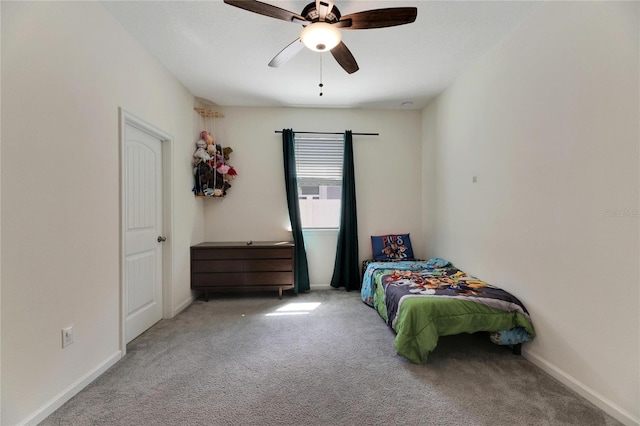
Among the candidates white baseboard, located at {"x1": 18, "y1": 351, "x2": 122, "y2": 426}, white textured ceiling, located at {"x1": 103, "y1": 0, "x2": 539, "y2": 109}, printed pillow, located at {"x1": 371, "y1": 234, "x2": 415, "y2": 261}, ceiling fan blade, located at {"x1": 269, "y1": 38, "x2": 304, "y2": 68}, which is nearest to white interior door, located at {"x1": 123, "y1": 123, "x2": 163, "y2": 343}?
white baseboard, located at {"x1": 18, "y1": 351, "x2": 122, "y2": 426}

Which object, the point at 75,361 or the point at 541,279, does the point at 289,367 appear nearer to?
the point at 75,361

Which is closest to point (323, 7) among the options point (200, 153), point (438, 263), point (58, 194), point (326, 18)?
point (326, 18)

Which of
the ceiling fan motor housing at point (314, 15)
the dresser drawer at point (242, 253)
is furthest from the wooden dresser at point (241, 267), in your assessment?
the ceiling fan motor housing at point (314, 15)

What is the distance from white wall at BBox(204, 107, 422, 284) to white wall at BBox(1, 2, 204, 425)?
162 centimetres

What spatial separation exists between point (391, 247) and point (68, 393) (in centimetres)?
337

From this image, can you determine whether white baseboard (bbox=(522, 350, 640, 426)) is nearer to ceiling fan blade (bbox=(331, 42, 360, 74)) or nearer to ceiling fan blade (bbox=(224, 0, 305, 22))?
ceiling fan blade (bbox=(331, 42, 360, 74))

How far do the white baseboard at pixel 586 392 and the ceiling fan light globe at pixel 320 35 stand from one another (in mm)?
2676

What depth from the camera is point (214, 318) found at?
2727mm

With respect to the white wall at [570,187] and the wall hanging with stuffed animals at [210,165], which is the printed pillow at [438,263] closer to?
the white wall at [570,187]

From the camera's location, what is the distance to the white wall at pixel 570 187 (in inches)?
53.8

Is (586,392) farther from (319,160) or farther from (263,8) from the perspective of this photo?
(319,160)

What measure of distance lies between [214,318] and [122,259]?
1.15 m

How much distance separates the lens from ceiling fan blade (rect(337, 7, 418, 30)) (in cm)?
150

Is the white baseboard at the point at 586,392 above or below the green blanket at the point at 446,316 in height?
below
